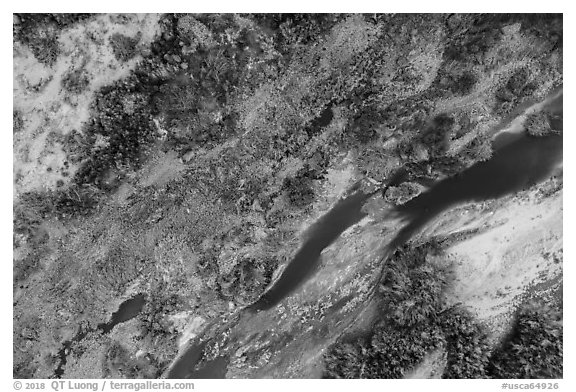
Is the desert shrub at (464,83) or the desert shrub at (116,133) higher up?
the desert shrub at (116,133)

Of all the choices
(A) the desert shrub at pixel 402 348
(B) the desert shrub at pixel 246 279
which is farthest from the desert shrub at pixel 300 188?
(A) the desert shrub at pixel 402 348

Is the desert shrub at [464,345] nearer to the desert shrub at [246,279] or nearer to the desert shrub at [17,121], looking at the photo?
the desert shrub at [246,279]

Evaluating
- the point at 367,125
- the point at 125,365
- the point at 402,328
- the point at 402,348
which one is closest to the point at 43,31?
the point at 367,125

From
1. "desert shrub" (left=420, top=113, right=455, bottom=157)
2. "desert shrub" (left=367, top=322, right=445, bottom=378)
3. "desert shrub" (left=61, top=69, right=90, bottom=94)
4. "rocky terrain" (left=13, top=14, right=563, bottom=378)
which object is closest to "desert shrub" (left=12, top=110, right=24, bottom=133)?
"rocky terrain" (left=13, top=14, right=563, bottom=378)

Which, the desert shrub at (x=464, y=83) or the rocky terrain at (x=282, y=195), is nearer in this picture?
the rocky terrain at (x=282, y=195)

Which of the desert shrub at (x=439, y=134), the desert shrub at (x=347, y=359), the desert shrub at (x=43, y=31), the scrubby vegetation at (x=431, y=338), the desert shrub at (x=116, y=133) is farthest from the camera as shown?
the desert shrub at (x=439, y=134)
